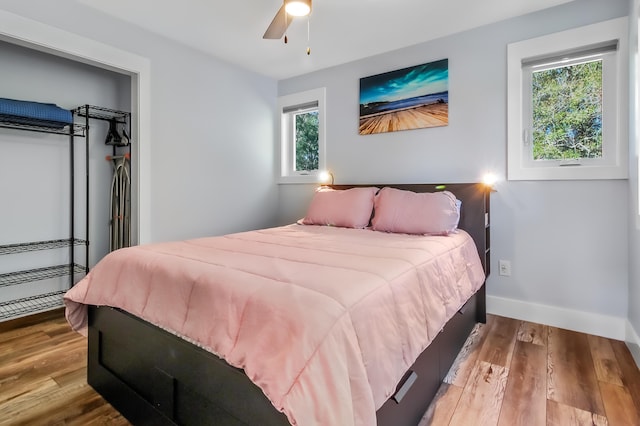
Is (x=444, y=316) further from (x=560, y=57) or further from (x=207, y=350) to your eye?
(x=560, y=57)

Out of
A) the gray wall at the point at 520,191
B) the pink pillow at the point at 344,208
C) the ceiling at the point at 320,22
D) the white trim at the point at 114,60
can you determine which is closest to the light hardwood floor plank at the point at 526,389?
the gray wall at the point at 520,191

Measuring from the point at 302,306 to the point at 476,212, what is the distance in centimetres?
205

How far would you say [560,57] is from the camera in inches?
95.5

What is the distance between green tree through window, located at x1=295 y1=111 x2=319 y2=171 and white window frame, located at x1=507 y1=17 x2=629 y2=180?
197 centimetres

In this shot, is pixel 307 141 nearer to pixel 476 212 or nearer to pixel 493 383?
pixel 476 212

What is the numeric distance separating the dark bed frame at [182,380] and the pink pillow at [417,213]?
64cm

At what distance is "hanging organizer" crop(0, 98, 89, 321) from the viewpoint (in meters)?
2.43

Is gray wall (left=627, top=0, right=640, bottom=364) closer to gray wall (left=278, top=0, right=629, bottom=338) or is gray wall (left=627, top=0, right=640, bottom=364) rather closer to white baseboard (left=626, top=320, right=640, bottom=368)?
white baseboard (left=626, top=320, right=640, bottom=368)

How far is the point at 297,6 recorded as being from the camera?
1.70 metres

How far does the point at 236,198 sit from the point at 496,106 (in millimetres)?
2566

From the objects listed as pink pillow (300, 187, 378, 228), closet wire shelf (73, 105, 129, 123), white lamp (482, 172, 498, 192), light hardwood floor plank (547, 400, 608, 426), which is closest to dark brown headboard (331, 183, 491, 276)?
white lamp (482, 172, 498, 192)

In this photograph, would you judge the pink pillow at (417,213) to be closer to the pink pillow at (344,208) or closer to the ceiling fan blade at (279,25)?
the pink pillow at (344,208)

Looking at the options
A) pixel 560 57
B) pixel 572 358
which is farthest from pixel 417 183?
pixel 572 358

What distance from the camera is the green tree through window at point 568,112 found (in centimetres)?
236
